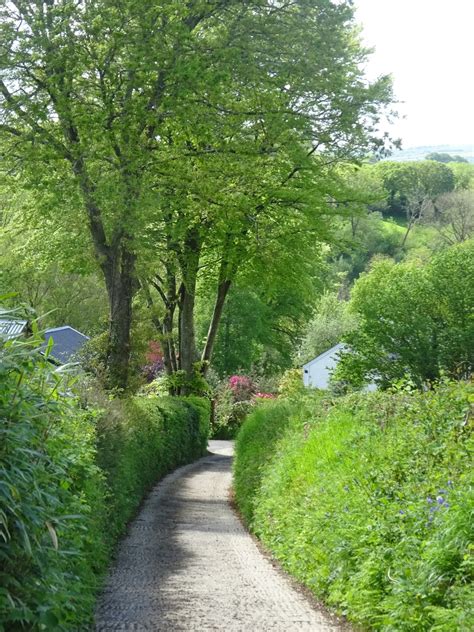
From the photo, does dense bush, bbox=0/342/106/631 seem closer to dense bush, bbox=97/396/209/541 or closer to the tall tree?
dense bush, bbox=97/396/209/541

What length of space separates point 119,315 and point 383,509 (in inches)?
602

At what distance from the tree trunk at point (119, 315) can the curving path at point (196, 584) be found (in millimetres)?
5427

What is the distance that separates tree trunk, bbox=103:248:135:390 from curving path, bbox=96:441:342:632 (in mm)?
5427

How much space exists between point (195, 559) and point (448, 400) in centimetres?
432

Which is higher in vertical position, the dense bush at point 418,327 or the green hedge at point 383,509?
the dense bush at point 418,327

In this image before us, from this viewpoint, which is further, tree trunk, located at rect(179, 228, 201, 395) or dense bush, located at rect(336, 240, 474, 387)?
tree trunk, located at rect(179, 228, 201, 395)

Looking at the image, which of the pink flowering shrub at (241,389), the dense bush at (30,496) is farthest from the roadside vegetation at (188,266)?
the pink flowering shrub at (241,389)

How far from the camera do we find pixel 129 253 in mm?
22984

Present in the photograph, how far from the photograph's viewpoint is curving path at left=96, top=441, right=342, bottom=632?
7.83 meters

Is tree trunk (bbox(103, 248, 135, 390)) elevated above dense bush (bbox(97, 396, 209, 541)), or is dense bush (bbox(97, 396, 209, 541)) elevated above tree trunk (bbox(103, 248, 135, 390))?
tree trunk (bbox(103, 248, 135, 390))

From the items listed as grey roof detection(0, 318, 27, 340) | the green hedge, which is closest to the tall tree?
the green hedge

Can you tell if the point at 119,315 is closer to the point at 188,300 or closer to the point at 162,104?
the point at 162,104

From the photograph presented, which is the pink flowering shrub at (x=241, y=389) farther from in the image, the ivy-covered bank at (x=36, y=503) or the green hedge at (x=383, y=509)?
the ivy-covered bank at (x=36, y=503)

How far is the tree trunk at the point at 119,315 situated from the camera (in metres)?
21.9
